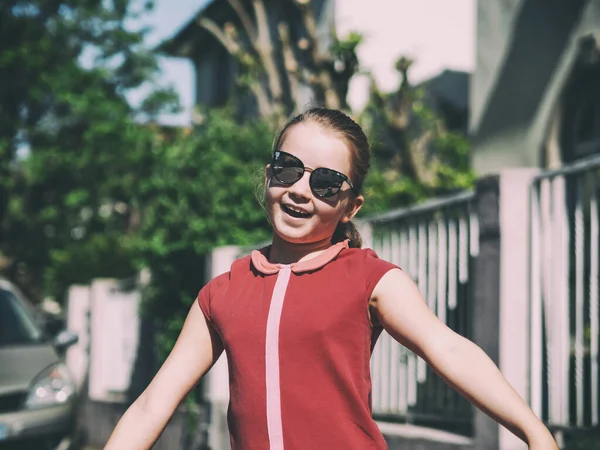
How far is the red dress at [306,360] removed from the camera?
7.44 ft

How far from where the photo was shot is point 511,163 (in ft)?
33.3

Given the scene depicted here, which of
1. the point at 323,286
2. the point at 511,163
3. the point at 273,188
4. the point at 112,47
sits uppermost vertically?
the point at 112,47

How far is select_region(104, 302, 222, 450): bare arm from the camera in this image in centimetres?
246

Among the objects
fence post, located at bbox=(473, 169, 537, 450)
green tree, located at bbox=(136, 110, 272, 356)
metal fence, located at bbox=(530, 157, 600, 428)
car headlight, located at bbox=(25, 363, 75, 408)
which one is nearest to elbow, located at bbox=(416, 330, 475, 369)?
metal fence, located at bbox=(530, 157, 600, 428)

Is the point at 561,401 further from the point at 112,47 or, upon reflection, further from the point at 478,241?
the point at 112,47

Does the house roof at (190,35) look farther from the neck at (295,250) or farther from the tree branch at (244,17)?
the neck at (295,250)

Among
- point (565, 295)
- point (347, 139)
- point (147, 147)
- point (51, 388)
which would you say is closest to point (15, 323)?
point (51, 388)

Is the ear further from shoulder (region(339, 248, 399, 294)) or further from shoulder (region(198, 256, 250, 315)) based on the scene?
shoulder (region(198, 256, 250, 315))

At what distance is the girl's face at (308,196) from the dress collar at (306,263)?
0.18 feet

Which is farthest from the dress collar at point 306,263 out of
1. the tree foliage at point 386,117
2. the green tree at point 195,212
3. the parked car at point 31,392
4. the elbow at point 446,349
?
the green tree at point 195,212

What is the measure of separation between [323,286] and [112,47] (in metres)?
26.7

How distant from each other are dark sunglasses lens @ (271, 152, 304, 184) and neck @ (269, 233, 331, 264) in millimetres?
162

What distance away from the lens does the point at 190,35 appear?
2269 cm

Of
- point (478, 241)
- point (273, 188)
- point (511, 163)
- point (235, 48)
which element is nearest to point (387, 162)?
point (511, 163)
